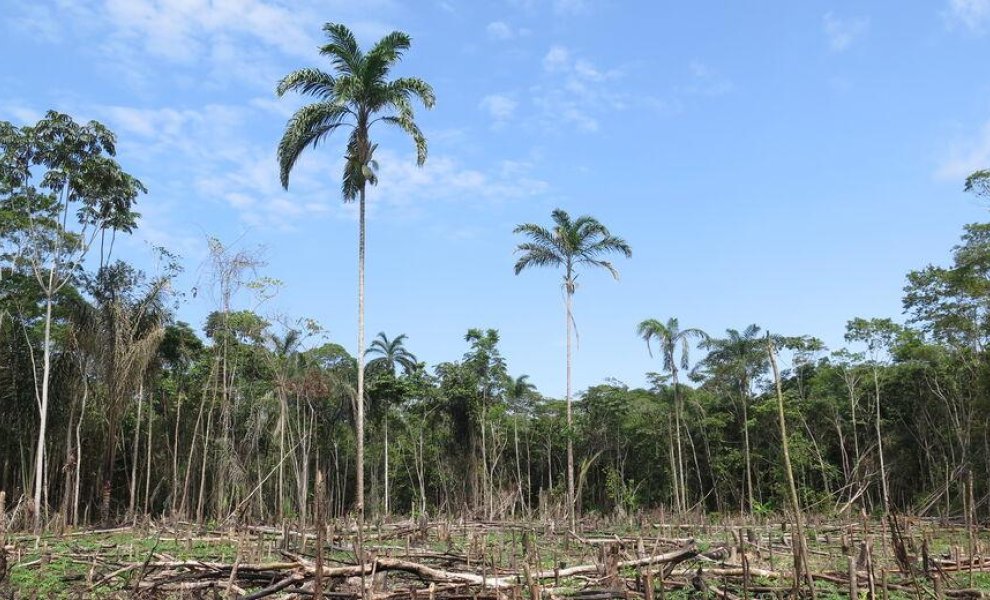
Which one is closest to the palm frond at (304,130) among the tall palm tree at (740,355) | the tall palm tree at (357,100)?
the tall palm tree at (357,100)

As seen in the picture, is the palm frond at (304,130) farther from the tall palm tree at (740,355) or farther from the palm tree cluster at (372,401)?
the tall palm tree at (740,355)

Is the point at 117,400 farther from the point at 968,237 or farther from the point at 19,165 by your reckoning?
the point at 968,237

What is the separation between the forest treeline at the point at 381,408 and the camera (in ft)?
75.9

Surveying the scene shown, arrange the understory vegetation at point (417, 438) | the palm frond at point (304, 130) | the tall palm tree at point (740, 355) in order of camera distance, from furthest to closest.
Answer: the tall palm tree at point (740, 355), the palm frond at point (304, 130), the understory vegetation at point (417, 438)

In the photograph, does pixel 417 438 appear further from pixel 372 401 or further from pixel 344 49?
pixel 344 49

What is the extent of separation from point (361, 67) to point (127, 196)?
1007cm

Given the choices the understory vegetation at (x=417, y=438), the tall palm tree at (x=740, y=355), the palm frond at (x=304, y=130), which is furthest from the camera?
the tall palm tree at (x=740, y=355)

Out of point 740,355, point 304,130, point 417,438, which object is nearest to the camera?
point 304,130

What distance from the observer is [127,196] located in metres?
24.3

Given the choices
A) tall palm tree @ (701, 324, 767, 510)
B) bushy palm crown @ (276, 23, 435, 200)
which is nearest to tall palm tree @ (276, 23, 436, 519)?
bushy palm crown @ (276, 23, 435, 200)

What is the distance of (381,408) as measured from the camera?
36.3 m

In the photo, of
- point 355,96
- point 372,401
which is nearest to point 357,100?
point 355,96

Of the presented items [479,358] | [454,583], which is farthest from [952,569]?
[479,358]

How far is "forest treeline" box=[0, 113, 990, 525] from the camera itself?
911 inches
